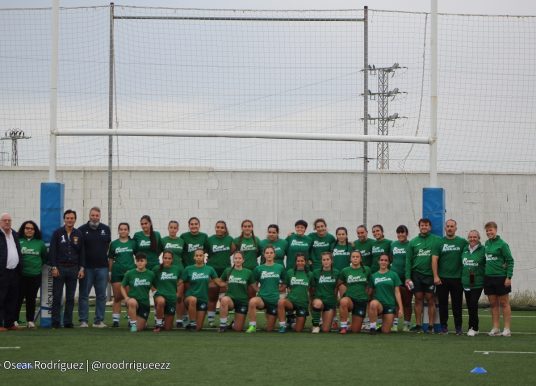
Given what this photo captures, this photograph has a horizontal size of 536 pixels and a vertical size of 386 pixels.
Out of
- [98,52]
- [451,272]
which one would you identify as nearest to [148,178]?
[98,52]

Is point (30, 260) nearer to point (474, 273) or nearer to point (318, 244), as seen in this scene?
point (318, 244)

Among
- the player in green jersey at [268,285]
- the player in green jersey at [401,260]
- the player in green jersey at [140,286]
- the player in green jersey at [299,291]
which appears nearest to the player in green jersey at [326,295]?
the player in green jersey at [299,291]

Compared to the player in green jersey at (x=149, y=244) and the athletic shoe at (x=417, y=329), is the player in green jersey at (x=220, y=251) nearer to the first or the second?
the player in green jersey at (x=149, y=244)

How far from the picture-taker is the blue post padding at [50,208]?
13227 millimetres

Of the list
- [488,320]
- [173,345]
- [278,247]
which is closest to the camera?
[173,345]

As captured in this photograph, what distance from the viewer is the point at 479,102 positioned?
15922 mm

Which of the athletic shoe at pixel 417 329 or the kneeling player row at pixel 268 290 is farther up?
the kneeling player row at pixel 268 290

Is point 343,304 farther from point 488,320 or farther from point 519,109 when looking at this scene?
point 519,109

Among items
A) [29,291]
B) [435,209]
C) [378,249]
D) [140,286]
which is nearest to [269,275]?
[378,249]

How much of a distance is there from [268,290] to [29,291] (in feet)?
9.99

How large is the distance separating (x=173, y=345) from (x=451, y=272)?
383 cm

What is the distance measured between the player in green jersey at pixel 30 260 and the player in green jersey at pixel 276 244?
2.83 m

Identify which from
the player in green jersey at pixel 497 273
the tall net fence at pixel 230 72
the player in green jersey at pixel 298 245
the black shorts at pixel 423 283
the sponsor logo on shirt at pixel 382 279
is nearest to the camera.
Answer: the player in green jersey at pixel 497 273

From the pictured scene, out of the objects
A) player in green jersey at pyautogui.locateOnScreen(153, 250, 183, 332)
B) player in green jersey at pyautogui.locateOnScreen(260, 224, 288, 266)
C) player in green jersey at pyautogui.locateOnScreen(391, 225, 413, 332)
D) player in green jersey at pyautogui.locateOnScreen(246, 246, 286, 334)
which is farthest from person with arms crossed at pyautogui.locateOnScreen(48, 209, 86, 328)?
player in green jersey at pyautogui.locateOnScreen(391, 225, 413, 332)
